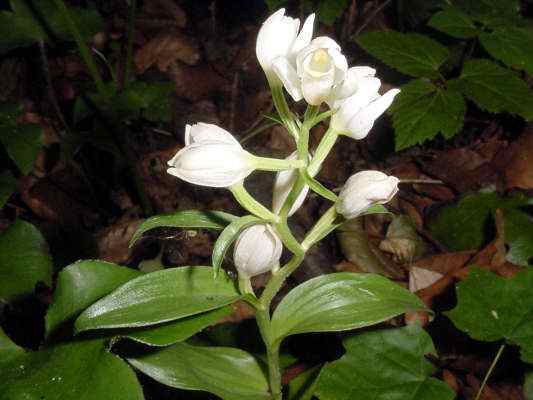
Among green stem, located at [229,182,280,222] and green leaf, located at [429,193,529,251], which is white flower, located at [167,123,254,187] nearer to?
green stem, located at [229,182,280,222]

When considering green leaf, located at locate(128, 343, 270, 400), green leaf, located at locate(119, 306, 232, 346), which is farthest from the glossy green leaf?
green leaf, located at locate(119, 306, 232, 346)

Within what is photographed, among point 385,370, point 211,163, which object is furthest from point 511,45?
point 211,163

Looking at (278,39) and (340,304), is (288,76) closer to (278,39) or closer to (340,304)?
(278,39)

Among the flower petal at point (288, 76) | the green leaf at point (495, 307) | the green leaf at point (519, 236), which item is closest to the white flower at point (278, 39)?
the flower petal at point (288, 76)

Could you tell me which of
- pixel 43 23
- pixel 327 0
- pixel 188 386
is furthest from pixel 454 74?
pixel 188 386

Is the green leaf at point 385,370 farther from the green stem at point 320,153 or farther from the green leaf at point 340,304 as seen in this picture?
the green stem at point 320,153
